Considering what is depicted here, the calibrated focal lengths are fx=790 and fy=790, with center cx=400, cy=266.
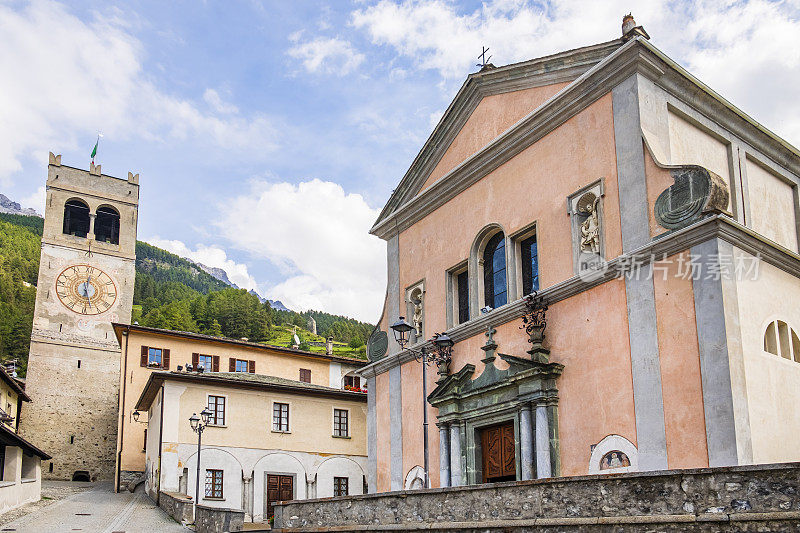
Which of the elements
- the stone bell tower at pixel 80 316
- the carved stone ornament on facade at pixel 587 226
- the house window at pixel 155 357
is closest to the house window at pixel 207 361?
the house window at pixel 155 357

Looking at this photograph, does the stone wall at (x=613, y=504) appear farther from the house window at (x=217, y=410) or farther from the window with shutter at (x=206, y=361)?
the window with shutter at (x=206, y=361)

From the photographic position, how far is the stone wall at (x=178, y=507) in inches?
891

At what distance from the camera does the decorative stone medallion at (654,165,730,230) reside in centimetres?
1327

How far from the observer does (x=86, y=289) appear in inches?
1989

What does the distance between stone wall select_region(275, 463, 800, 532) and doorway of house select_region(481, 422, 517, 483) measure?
4.35 metres

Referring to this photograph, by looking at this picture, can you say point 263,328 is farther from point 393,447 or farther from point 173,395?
point 393,447

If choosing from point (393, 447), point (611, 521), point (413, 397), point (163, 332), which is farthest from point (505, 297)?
point (163, 332)

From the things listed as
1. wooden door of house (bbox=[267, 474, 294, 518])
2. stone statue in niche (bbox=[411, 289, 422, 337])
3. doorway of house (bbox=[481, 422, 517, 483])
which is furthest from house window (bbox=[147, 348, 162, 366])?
doorway of house (bbox=[481, 422, 517, 483])

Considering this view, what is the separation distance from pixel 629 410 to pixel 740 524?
5.85m

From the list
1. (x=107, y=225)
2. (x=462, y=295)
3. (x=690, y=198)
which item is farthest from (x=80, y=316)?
(x=690, y=198)

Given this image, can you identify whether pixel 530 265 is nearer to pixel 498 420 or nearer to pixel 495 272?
pixel 495 272

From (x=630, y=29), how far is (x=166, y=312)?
74719 mm

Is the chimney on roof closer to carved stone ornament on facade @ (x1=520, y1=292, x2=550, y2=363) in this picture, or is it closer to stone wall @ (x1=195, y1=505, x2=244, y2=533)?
carved stone ornament on facade @ (x1=520, y1=292, x2=550, y2=363)

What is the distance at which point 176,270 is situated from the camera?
158875 millimetres
